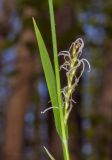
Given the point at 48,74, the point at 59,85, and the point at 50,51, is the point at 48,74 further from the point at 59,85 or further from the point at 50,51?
the point at 50,51

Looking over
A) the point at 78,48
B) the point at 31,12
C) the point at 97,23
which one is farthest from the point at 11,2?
the point at 78,48

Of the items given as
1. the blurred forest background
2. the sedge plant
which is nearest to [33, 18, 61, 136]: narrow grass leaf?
the sedge plant

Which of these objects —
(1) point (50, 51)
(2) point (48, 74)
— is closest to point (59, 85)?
(2) point (48, 74)

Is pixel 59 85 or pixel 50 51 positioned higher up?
pixel 59 85

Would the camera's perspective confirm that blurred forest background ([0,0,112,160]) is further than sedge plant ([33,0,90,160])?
Yes

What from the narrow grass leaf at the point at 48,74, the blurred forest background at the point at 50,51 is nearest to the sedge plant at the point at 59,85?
the narrow grass leaf at the point at 48,74

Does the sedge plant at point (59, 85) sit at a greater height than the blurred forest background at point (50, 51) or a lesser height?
greater

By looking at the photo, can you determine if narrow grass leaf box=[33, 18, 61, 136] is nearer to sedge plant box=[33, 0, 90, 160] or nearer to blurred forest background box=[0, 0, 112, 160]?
sedge plant box=[33, 0, 90, 160]

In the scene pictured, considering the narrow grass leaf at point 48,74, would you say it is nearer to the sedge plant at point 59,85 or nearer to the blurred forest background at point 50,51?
the sedge plant at point 59,85

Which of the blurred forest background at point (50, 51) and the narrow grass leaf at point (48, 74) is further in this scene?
the blurred forest background at point (50, 51)
